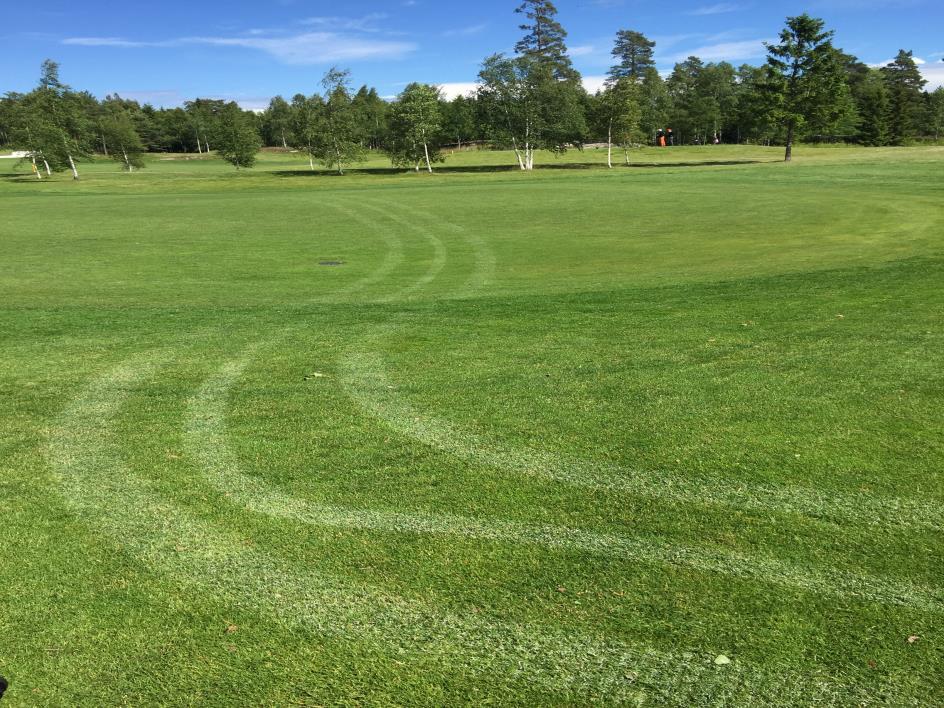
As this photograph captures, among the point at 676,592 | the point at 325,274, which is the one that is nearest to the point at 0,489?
the point at 676,592

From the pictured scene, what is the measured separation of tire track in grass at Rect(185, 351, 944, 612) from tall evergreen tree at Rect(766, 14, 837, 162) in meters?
68.4

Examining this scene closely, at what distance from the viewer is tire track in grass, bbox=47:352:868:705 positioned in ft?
9.34

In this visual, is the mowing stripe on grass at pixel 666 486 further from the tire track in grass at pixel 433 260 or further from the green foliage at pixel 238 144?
the green foliage at pixel 238 144

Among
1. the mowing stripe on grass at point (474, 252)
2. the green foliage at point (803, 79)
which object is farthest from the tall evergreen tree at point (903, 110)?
the mowing stripe on grass at point (474, 252)

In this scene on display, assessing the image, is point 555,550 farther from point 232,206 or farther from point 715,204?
Answer: point 232,206

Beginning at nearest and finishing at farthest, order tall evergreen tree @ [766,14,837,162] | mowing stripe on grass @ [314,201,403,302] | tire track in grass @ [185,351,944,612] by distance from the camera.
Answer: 1. tire track in grass @ [185,351,944,612]
2. mowing stripe on grass @ [314,201,403,302]
3. tall evergreen tree @ [766,14,837,162]

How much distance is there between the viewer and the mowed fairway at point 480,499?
2.98 meters

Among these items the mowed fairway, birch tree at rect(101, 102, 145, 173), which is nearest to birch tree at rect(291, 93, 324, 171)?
birch tree at rect(101, 102, 145, 173)

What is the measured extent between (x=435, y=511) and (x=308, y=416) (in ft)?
6.71

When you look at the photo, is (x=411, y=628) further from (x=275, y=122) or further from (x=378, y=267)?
(x=275, y=122)

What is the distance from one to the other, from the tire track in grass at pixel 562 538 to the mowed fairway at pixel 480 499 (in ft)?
0.07

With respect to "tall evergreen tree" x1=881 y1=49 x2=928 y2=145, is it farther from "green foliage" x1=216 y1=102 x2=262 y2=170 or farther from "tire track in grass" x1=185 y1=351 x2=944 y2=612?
"tire track in grass" x1=185 y1=351 x2=944 y2=612

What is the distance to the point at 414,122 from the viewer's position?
69.7 m

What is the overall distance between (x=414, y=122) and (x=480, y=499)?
70.0m
